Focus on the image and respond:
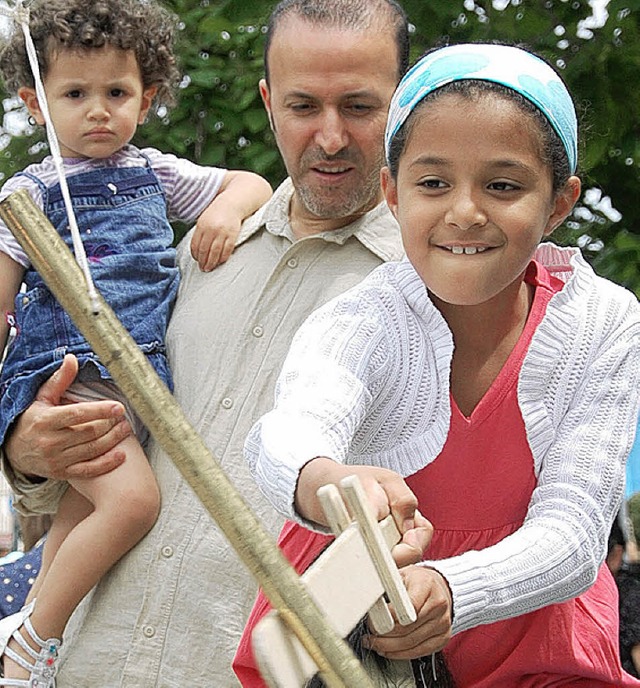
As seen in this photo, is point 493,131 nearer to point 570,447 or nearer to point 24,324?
point 570,447

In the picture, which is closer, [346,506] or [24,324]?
[346,506]

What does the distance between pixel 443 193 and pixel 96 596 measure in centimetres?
128

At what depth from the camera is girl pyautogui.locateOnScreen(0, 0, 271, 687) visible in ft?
8.81

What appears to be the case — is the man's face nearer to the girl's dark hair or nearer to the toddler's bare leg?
the toddler's bare leg

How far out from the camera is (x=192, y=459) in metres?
1.12

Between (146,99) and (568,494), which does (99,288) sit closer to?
(146,99)

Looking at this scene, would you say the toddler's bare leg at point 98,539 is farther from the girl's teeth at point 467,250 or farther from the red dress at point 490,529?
the girl's teeth at point 467,250

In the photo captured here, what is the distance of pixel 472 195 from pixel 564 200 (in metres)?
0.24

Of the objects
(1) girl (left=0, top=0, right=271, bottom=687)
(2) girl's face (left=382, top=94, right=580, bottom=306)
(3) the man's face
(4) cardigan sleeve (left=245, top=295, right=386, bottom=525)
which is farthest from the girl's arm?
(2) girl's face (left=382, top=94, right=580, bottom=306)

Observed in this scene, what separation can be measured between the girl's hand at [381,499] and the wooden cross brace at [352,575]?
0.06 metres

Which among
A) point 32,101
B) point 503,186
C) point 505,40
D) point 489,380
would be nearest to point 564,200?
point 503,186

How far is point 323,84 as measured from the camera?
2771mm

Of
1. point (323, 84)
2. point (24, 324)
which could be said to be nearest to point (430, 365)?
point (323, 84)

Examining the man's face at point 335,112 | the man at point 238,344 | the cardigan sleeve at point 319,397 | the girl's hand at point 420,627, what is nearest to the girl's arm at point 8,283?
the man at point 238,344
